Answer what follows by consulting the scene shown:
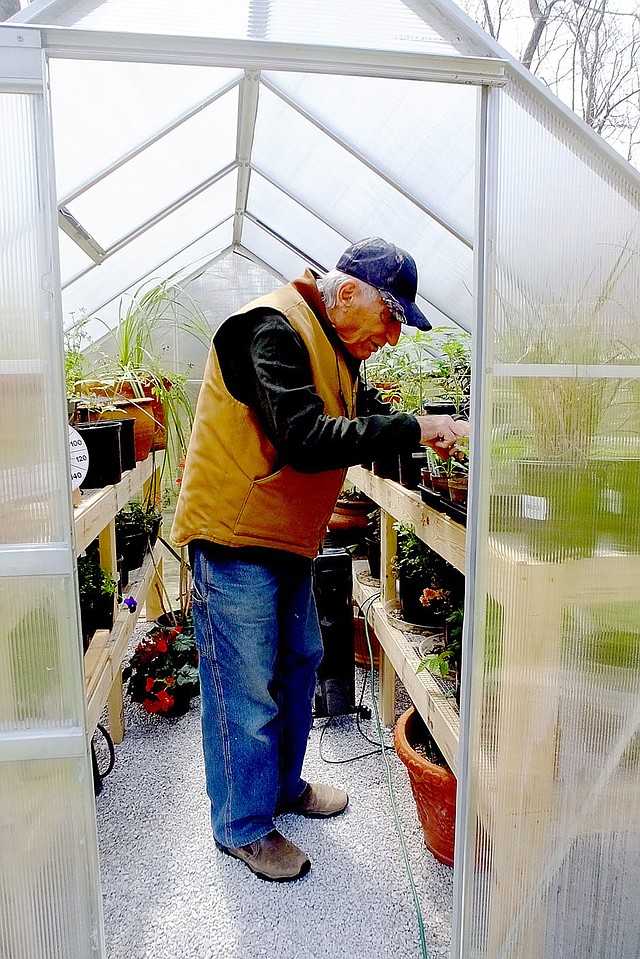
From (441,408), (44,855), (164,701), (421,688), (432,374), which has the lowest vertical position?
(164,701)

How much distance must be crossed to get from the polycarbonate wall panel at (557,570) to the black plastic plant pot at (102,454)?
1.30 meters

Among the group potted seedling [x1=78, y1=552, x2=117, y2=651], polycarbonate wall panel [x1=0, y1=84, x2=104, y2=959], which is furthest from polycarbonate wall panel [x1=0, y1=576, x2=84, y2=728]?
potted seedling [x1=78, y1=552, x2=117, y2=651]

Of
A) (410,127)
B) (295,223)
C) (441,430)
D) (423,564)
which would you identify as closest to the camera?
(441,430)

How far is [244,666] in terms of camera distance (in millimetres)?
1935

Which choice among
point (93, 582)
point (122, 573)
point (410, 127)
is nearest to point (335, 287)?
point (410, 127)

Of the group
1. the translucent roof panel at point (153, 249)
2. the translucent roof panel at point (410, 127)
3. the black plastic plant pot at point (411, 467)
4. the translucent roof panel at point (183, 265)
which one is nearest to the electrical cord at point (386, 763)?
the black plastic plant pot at point (411, 467)

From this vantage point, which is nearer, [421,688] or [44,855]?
[44,855]

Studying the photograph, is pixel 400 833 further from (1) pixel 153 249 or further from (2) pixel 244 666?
(1) pixel 153 249

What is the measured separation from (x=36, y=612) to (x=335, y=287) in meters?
1.05

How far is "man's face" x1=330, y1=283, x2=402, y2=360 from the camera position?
188 centimetres

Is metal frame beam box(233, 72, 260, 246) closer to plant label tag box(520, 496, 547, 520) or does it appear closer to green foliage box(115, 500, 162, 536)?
green foliage box(115, 500, 162, 536)

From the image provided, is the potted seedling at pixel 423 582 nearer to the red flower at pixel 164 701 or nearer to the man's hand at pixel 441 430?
the man's hand at pixel 441 430

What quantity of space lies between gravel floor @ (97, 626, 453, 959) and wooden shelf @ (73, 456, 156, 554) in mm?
917

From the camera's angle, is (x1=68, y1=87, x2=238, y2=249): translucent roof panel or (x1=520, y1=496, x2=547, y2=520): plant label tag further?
(x1=68, y1=87, x2=238, y2=249): translucent roof panel
